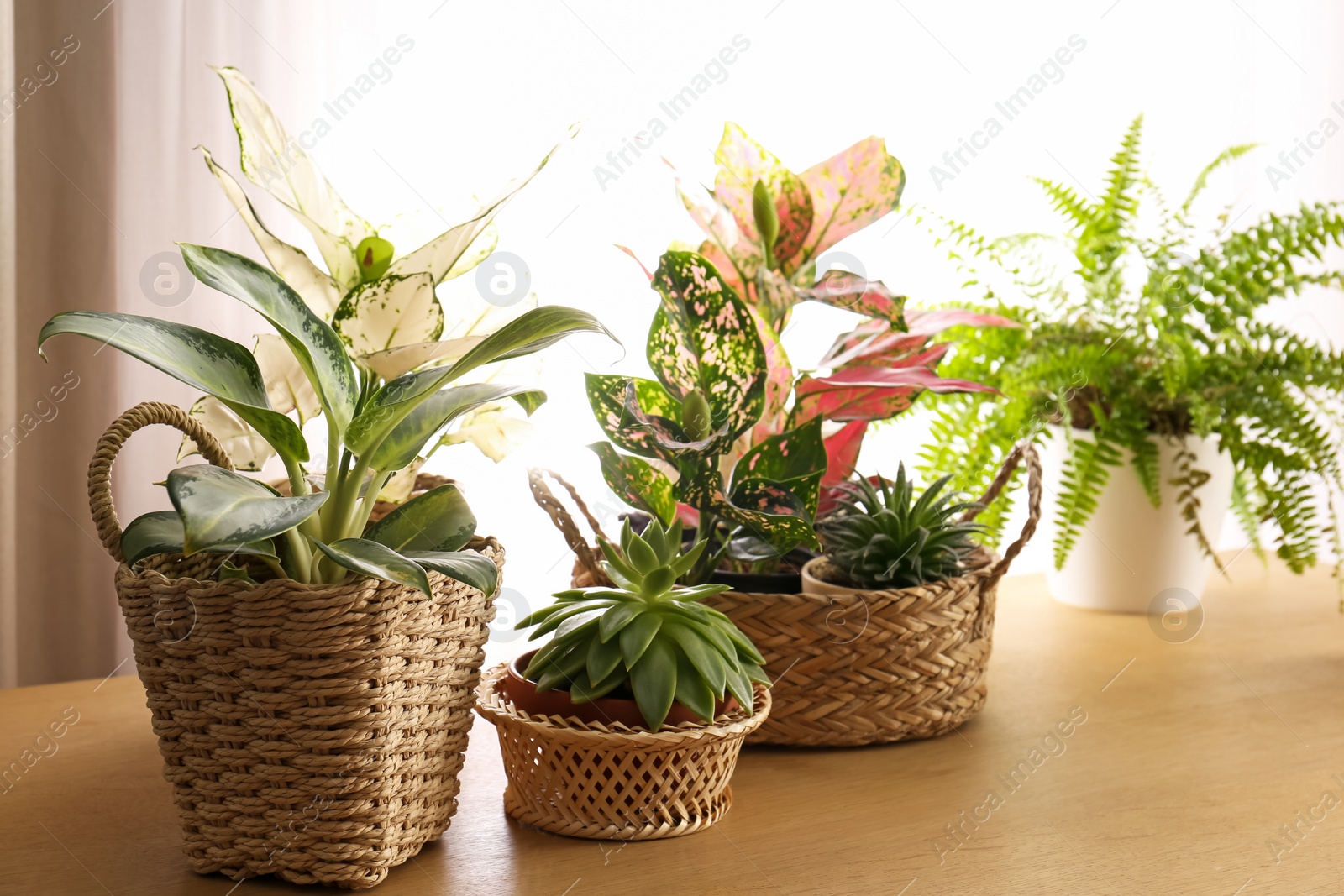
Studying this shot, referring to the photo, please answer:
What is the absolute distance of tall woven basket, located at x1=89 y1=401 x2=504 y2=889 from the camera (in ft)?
1.78

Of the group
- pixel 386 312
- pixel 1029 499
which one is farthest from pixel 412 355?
pixel 1029 499

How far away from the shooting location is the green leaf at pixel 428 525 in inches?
24.9

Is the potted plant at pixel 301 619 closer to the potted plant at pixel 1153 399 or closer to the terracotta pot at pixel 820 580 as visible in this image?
the terracotta pot at pixel 820 580

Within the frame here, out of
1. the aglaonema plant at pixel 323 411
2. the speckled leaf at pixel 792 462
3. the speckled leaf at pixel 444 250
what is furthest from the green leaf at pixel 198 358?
the speckled leaf at pixel 792 462

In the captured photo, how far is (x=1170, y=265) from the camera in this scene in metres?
1.19

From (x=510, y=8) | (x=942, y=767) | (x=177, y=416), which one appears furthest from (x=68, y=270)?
(x=942, y=767)

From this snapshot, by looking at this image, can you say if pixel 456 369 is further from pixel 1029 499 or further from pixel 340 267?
pixel 1029 499

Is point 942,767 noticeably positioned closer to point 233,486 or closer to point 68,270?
point 233,486

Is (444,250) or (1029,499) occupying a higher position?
(1029,499)

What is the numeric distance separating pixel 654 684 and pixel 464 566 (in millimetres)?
152

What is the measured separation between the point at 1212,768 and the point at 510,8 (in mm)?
1169

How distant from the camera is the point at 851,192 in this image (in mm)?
906

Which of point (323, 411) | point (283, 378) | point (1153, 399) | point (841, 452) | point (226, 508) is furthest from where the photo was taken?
point (1153, 399)

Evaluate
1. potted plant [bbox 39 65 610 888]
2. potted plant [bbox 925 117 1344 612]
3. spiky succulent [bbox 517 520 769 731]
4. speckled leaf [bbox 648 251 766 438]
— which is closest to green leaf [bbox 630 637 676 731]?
spiky succulent [bbox 517 520 769 731]
